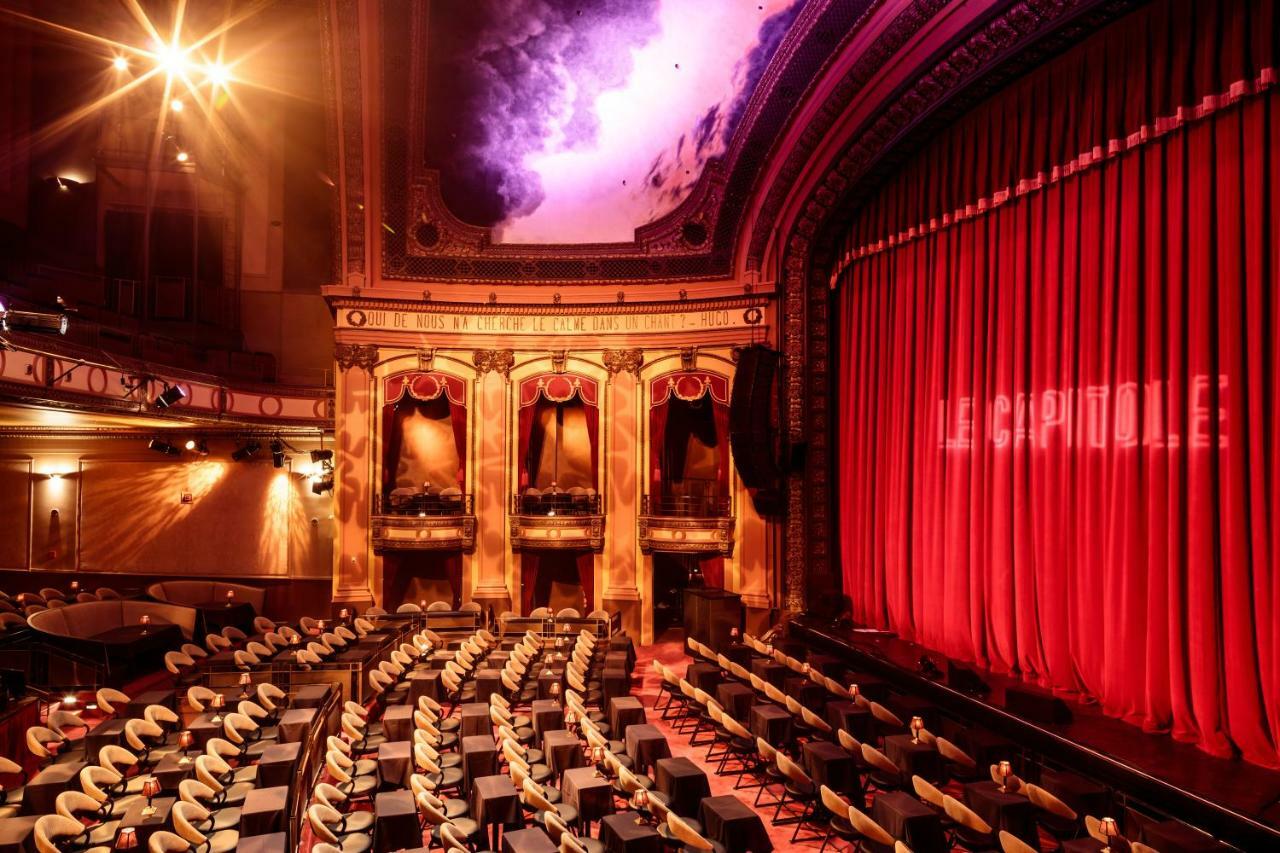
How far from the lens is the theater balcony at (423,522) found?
16062mm

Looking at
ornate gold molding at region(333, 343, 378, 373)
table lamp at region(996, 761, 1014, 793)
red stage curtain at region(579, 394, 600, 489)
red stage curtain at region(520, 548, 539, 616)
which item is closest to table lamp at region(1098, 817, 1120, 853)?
table lamp at region(996, 761, 1014, 793)

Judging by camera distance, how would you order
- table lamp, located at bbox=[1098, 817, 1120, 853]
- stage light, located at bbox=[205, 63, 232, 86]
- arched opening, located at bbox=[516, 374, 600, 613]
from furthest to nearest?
stage light, located at bbox=[205, 63, 232, 86] → arched opening, located at bbox=[516, 374, 600, 613] → table lamp, located at bbox=[1098, 817, 1120, 853]

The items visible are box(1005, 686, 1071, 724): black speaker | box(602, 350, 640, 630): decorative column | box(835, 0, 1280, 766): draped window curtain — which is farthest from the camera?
box(602, 350, 640, 630): decorative column

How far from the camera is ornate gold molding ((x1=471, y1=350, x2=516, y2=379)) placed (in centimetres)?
1675

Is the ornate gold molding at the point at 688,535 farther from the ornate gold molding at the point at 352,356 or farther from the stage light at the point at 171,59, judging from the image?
the stage light at the point at 171,59

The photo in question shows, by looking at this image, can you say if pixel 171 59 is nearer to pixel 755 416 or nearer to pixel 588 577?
pixel 588 577

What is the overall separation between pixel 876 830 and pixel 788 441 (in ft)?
29.8

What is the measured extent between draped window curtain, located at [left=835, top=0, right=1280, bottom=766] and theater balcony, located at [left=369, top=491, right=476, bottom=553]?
799cm

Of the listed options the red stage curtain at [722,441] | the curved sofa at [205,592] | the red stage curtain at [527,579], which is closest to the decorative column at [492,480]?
the red stage curtain at [527,579]

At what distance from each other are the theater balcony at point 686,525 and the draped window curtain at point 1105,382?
3293 millimetres

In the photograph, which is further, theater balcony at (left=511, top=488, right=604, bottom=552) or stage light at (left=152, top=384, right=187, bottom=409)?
theater balcony at (left=511, top=488, right=604, bottom=552)

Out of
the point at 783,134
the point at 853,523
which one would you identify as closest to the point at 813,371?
the point at 853,523

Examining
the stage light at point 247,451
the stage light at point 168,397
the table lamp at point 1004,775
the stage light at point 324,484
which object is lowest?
the table lamp at point 1004,775

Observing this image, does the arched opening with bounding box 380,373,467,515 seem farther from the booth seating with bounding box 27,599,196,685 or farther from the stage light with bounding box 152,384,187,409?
the booth seating with bounding box 27,599,196,685
